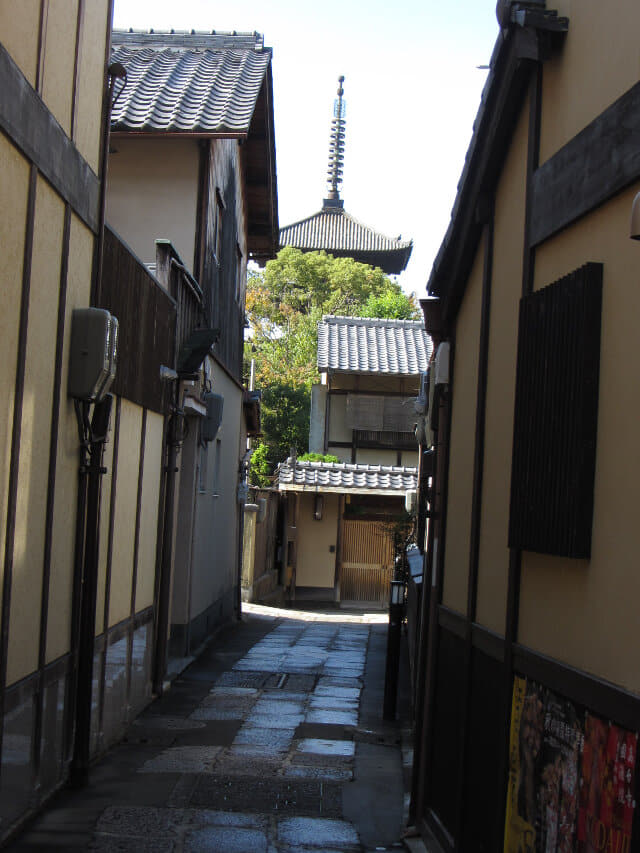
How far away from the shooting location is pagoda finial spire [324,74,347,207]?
5562 cm

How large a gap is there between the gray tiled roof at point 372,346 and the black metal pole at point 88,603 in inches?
911

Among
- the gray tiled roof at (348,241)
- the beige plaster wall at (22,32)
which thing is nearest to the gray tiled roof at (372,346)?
the gray tiled roof at (348,241)

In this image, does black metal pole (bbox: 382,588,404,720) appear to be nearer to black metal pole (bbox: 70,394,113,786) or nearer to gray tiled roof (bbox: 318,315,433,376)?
black metal pole (bbox: 70,394,113,786)

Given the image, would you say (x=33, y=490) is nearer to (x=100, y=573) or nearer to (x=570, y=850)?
(x=100, y=573)

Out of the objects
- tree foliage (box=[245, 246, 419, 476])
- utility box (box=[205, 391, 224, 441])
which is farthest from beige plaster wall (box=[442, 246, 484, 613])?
tree foliage (box=[245, 246, 419, 476])

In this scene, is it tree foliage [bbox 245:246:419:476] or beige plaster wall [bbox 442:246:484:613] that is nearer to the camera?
beige plaster wall [bbox 442:246:484:613]

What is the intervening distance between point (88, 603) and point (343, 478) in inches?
703

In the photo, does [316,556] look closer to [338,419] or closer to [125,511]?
[338,419]

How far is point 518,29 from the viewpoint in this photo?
18.5 ft

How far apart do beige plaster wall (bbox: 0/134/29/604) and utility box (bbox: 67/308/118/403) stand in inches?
55.7

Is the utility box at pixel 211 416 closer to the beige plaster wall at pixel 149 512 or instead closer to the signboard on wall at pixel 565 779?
the beige plaster wall at pixel 149 512

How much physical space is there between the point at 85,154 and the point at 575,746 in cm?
584

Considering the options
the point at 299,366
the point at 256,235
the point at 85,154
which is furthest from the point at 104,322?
the point at 299,366

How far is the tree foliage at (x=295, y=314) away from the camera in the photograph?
3675 centimetres
